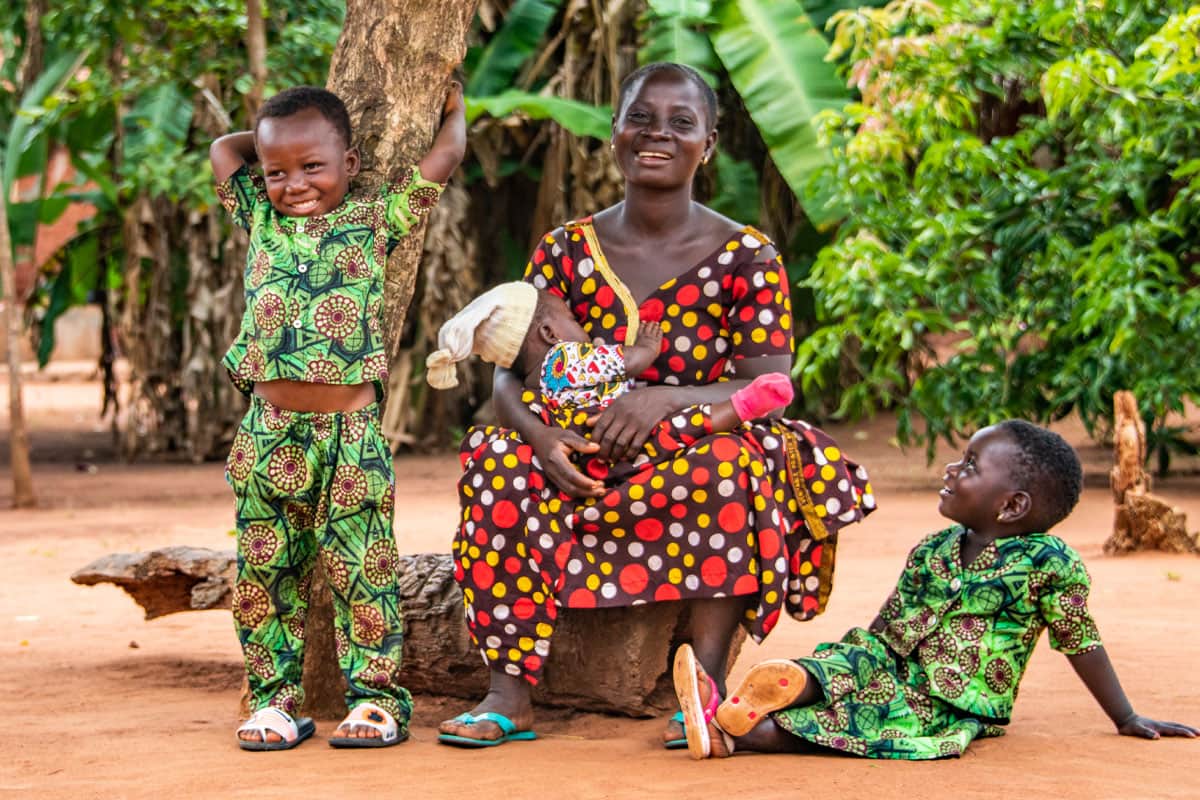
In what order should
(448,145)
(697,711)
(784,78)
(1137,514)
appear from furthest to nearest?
(784,78) < (1137,514) < (448,145) < (697,711)

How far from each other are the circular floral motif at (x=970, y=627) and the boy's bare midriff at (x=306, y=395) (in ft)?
5.16

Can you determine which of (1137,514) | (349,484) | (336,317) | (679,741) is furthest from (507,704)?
(1137,514)

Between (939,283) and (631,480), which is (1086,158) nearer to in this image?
(939,283)

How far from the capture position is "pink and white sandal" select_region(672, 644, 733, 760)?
3396mm

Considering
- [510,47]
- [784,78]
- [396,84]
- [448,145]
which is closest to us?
[448,145]

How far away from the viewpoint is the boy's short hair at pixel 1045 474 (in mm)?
3639

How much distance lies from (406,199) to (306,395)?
0.56 metres

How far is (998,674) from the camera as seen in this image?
3.64m

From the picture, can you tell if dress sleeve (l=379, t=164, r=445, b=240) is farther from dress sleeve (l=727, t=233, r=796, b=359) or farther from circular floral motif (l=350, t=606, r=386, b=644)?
circular floral motif (l=350, t=606, r=386, b=644)

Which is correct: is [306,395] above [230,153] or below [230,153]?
below

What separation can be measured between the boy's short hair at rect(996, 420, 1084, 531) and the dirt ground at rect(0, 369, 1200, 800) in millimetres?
561

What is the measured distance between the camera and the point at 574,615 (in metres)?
3.98

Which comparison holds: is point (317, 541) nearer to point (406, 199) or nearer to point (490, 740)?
point (490, 740)

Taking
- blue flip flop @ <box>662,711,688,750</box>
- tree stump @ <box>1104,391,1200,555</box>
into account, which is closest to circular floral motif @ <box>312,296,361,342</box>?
blue flip flop @ <box>662,711,688,750</box>
